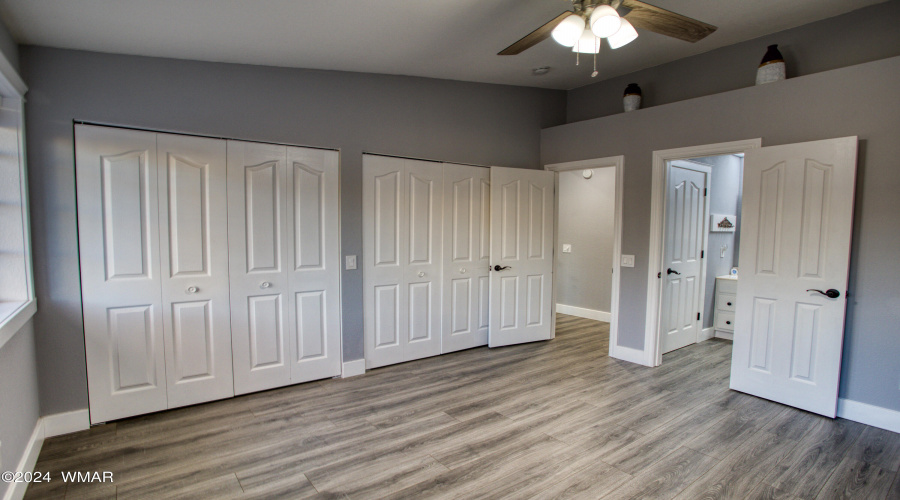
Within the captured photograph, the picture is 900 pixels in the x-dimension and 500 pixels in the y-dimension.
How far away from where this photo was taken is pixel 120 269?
2711 mm

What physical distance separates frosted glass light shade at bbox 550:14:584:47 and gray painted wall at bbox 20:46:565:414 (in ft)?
6.37

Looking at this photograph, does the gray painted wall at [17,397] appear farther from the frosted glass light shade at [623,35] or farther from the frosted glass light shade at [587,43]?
the frosted glass light shade at [623,35]

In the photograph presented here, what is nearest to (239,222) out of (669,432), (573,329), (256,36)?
(256,36)

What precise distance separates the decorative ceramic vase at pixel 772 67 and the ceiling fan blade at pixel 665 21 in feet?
4.74

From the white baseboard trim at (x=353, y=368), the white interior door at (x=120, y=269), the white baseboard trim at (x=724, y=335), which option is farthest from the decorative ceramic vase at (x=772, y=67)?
the white interior door at (x=120, y=269)

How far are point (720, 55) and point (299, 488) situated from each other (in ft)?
15.1

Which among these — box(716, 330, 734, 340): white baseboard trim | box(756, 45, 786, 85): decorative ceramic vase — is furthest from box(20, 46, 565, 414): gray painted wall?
box(716, 330, 734, 340): white baseboard trim

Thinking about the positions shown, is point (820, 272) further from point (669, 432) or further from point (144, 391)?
point (144, 391)

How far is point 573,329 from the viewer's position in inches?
212

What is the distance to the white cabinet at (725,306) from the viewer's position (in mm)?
4848

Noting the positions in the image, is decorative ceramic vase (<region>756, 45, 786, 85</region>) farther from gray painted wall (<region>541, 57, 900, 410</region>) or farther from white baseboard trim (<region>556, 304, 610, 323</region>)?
white baseboard trim (<region>556, 304, 610, 323</region>)

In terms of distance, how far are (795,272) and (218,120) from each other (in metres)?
4.37

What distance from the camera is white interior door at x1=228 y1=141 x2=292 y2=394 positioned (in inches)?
121

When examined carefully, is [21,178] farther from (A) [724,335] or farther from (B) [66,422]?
(A) [724,335]
